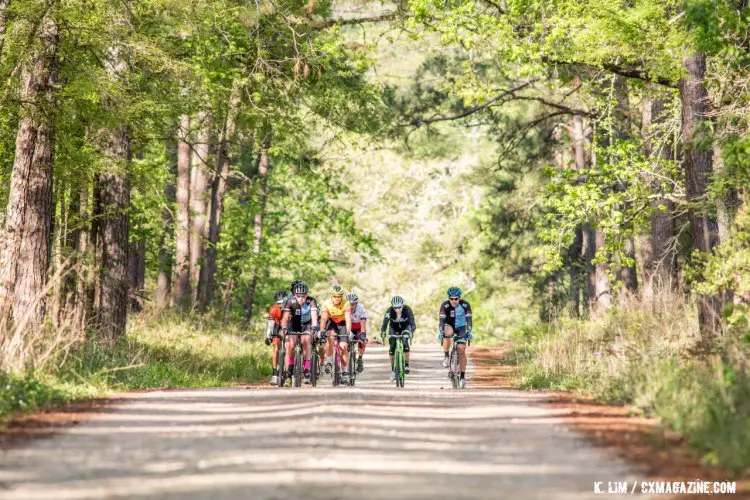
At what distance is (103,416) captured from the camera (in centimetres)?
1328

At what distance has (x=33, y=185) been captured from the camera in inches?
755

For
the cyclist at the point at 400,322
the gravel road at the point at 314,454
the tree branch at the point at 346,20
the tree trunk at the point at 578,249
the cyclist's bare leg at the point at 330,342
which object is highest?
the tree branch at the point at 346,20

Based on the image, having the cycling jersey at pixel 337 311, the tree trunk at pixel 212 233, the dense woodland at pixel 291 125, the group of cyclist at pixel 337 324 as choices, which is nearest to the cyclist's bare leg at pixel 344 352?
the group of cyclist at pixel 337 324

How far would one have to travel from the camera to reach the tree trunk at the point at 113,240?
23.8 m

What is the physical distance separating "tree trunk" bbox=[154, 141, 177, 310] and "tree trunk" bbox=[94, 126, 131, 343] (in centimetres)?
809

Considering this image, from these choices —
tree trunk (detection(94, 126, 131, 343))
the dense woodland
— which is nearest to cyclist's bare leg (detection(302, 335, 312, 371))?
the dense woodland

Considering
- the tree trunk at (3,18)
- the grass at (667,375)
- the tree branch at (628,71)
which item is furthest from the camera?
the tree branch at (628,71)

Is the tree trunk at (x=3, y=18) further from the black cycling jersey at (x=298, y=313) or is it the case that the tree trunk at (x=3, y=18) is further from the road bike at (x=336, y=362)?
the road bike at (x=336, y=362)

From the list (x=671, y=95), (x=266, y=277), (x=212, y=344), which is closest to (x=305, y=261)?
(x=266, y=277)

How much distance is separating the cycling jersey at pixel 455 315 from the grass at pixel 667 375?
1566mm

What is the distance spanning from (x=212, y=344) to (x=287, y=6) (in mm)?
8021

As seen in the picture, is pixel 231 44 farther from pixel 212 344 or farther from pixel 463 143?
pixel 463 143

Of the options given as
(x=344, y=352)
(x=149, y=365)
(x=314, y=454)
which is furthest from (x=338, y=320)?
(x=314, y=454)

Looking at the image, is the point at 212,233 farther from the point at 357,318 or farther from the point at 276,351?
the point at 276,351
